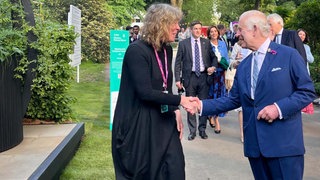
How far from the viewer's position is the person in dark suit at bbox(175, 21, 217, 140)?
7574 mm

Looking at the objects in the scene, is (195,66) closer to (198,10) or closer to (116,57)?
(116,57)

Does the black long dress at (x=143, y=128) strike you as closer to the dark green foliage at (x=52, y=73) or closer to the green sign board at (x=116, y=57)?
the dark green foliage at (x=52, y=73)

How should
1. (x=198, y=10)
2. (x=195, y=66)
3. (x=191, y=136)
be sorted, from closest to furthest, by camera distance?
(x=195, y=66) < (x=191, y=136) < (x=198, y=10)

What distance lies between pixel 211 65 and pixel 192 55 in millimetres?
399

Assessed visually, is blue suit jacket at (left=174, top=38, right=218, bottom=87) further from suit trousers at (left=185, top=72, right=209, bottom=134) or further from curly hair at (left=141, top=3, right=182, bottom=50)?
curly hair at (left=141, top=3, right=182, bottom=50)

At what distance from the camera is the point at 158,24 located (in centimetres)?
348

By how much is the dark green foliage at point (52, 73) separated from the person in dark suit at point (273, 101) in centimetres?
341

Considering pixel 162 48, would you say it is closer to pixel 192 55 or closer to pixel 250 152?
pixel 250 152

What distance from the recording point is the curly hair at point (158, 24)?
3.48 meters

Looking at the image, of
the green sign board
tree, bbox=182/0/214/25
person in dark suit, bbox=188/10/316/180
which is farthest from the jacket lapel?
tree, bbox=182/0/214/25

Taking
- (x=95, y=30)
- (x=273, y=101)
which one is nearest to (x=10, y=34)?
(x=273, y=101)

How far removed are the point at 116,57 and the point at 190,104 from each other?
4540mm

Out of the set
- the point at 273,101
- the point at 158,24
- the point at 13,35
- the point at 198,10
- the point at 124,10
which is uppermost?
the point at 198,10

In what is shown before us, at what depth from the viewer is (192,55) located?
24.8ft
